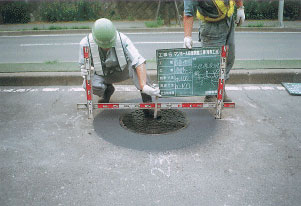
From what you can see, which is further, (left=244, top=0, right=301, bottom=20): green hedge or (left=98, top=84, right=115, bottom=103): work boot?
(left=244, top=0, right=301, bottom=20): green hedge

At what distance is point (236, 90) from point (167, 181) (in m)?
2.56

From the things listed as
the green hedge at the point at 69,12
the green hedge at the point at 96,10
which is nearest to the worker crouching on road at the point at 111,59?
the green hedge at the point at 96,10

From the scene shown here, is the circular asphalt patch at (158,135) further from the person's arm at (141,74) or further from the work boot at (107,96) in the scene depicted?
the person's arm at (141,74)

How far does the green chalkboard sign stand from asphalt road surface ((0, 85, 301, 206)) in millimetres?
397

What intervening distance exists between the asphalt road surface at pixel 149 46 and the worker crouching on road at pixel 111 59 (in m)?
3.32

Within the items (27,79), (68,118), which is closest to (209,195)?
(68,118)

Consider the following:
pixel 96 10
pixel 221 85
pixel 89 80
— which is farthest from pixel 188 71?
pixel 96 10

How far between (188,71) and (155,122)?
2.32 feet

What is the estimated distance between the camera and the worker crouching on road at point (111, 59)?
10.6 feet

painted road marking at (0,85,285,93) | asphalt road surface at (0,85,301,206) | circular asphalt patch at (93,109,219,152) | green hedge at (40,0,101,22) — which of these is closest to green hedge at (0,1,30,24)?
green hedge at (40,0,101,22)

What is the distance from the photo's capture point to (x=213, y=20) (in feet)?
12.2

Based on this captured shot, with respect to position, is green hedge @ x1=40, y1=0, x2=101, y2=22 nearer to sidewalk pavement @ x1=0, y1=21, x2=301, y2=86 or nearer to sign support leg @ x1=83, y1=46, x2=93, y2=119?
sidewalk pavement @ x1=0, y1=21, x2=301, y2=86

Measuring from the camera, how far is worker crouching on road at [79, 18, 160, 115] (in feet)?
10.6

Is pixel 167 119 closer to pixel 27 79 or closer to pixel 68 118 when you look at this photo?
pixel 68 118
